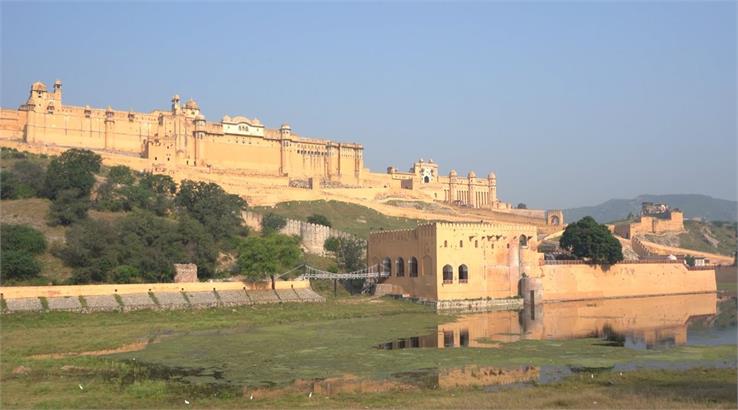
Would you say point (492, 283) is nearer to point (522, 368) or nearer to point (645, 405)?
point (522, 368)

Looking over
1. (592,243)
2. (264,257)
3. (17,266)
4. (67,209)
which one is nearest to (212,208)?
(67,209)

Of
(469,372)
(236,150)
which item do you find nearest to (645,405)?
(469,372)

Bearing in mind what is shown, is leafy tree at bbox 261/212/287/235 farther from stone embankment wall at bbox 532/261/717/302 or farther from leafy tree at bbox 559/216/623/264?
leafy tree at bbox 559/216/623/264

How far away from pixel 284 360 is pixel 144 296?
13.0 m

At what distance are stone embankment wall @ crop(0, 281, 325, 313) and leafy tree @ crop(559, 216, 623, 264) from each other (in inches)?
655

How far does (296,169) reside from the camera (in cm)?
7669

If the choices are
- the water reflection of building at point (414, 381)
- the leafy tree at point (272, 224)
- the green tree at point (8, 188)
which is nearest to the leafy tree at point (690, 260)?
the leafy tree at point (272, 224)

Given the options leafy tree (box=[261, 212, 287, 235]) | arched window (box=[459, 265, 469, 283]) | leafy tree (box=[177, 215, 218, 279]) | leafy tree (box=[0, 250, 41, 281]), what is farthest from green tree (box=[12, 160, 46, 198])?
arched window (box=[459, 265, 469, 283])

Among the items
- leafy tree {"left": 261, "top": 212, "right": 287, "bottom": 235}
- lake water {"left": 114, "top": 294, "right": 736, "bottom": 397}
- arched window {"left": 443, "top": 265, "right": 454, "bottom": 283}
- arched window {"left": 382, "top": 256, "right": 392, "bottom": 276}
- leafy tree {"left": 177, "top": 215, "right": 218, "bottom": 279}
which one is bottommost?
lake water {"left": 114, "top": 294, "right": 736, "bottom": 397}

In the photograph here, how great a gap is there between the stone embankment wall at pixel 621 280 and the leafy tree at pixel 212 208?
1766 cm

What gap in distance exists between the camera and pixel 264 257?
35.4 meters

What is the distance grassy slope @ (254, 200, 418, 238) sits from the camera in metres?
58.2

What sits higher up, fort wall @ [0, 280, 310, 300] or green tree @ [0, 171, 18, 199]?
green tree @ [0, 171, 18, 199]

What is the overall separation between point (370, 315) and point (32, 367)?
15.4 meters
